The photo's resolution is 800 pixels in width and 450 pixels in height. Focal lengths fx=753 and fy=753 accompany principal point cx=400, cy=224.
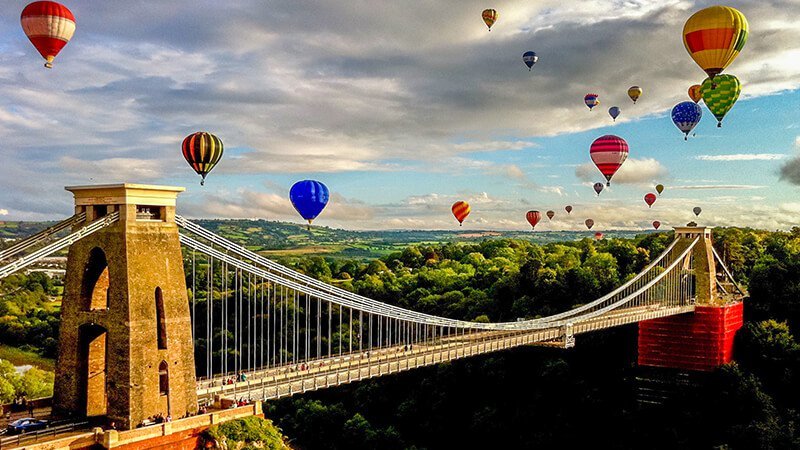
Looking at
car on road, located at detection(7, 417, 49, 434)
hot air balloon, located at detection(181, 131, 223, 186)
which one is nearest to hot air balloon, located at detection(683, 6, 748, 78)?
hot air balloon, located at detection(181, 131, 223, 186)

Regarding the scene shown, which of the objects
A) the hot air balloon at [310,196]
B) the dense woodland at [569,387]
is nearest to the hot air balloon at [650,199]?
the dense woodland at [569,387]

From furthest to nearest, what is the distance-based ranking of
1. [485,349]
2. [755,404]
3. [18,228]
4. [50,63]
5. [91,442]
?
[18,228]
[755,404]
[485,349]
[50,63]
[91,442]

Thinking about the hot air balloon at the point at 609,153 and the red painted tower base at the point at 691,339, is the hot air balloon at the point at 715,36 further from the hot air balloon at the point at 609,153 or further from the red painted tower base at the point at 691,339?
the red painted tower base at the point at 691,339

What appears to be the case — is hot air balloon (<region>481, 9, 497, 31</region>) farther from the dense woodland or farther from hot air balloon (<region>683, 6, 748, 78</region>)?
the dense woodland

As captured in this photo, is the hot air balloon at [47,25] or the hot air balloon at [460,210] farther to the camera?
the hot air balloon at [460,210]

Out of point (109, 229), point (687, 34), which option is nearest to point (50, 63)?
point (109, 229)

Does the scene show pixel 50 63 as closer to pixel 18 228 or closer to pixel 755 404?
pixel 755 404

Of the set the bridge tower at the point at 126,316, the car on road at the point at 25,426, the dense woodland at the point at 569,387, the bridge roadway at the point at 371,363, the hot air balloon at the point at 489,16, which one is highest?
the hot air balloon at the point at 489,16

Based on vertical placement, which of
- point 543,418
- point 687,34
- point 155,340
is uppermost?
point 687,34
